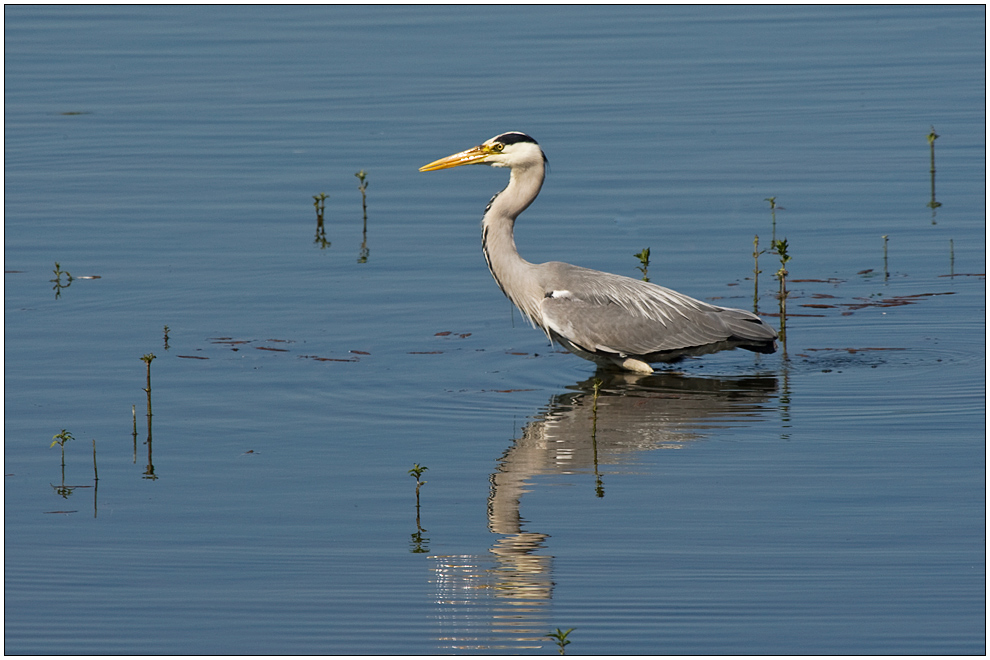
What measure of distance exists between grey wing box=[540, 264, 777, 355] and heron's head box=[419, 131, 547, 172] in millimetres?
957

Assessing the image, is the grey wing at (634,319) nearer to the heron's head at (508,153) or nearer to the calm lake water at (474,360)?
the calm lake water at (474,360)

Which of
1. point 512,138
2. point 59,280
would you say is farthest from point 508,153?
point 59,280

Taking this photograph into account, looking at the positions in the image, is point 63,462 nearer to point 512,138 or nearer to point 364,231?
point 512,138

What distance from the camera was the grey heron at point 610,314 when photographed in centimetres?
1034

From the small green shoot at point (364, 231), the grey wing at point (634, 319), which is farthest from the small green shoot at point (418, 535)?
the small green shoot at point (364, 231)

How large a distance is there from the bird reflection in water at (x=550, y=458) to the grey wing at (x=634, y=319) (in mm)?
264

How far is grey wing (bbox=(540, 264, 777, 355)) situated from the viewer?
10.3m

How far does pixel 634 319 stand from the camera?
10.4 m

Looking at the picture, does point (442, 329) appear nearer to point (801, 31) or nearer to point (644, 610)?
point (644, 610)

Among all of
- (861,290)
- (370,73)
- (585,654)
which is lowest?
(585,654)

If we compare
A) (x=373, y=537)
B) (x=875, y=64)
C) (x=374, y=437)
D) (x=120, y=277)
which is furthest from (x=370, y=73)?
(x=373, y=537)

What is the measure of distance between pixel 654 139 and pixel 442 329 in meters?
6.00

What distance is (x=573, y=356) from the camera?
439 inches

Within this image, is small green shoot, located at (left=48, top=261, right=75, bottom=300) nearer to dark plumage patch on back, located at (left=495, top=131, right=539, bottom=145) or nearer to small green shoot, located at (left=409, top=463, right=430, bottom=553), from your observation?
dark plumage patch on back, located at (left=495, top=131, right=539, bottom=145)
